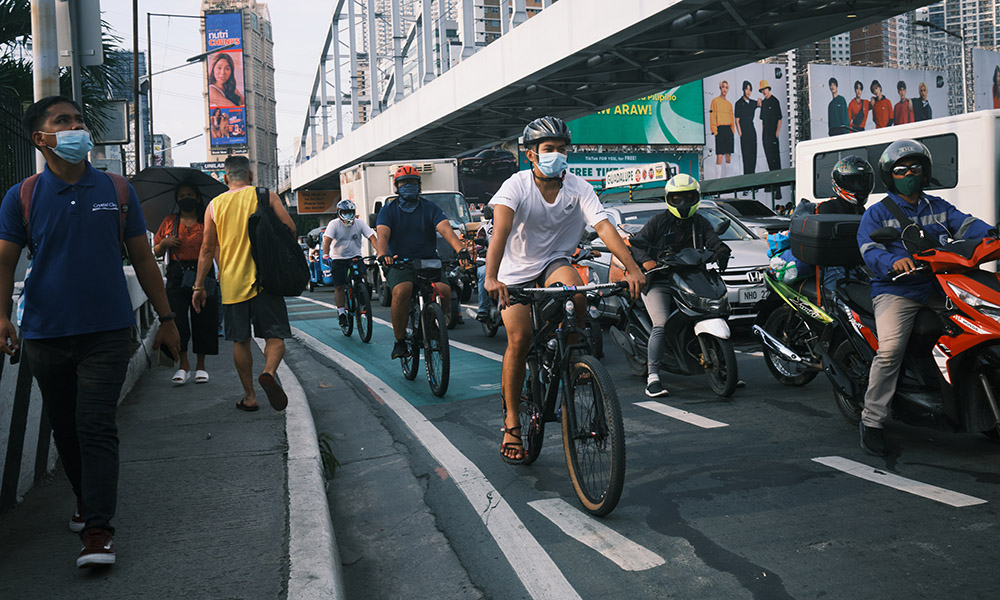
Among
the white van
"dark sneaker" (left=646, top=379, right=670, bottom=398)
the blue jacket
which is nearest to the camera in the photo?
the blue jacket

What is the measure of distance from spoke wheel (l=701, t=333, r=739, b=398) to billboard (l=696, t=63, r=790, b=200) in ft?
214

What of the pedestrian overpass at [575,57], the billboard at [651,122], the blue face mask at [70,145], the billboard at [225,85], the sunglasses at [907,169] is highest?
the billboard at [225,85]

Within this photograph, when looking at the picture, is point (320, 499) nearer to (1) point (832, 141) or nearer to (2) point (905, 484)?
(2) point (905, 484)

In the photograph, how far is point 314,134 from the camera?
73.2 m

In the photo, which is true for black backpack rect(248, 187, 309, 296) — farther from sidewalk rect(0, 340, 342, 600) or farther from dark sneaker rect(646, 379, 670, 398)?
dark sneaker rect(646, 379, 670, 398)

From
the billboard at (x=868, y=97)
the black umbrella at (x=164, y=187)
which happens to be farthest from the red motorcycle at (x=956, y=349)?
the billboard at (x=868, y=97)

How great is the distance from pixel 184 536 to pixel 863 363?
3.88 meters

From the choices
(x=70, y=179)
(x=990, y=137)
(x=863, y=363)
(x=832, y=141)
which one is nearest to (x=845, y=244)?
(x=863, y=363)

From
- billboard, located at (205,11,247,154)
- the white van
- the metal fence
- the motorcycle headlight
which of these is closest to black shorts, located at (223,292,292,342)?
the metal fence

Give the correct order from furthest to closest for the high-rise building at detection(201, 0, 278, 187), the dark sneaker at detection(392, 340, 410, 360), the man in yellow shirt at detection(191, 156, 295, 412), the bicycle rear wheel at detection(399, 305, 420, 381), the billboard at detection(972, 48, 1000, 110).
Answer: the high-rise building at detection(201, 0, 278, 187)
the billboard at detection(972, 48, 1000, 110)
the dark sneaker at detection(392, 340, 410, 360)
the bicycle rear wheel at detection(399, 305, 420, 381)
the man in yellow shirt at detection(191, 156, 295, 412)

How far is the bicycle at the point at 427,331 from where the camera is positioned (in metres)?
7.91

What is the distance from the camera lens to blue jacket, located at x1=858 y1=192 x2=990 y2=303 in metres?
5.12

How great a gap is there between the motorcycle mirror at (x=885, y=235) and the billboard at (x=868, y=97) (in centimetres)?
6879

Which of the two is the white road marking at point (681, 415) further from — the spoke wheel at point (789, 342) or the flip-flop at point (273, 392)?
the flip-flop at point (273, 392)
